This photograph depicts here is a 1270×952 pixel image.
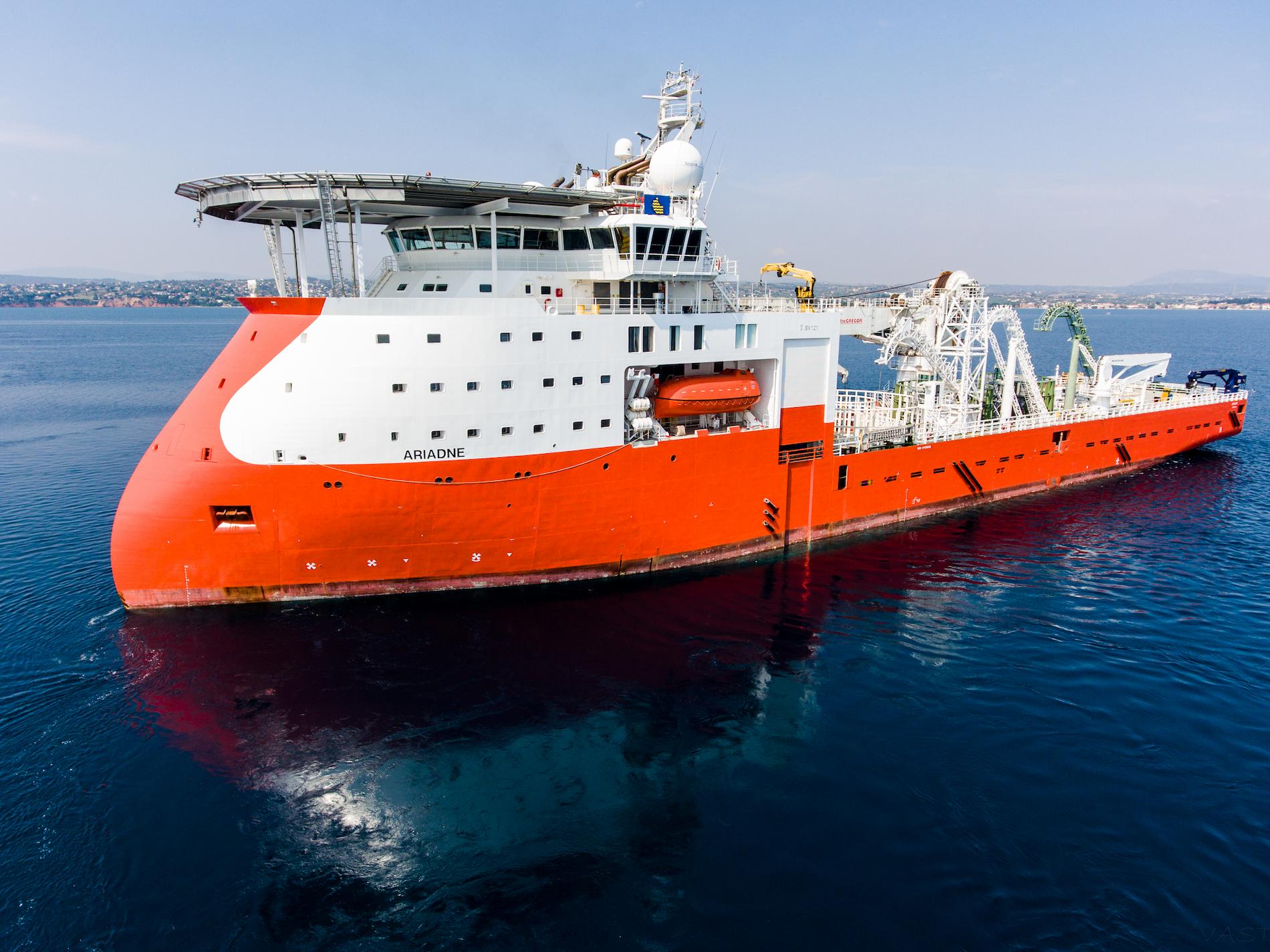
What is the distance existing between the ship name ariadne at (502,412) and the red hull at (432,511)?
59 mm

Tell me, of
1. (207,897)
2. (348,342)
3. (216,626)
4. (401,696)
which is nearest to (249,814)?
(207,897)

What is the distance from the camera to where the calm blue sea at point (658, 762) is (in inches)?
401

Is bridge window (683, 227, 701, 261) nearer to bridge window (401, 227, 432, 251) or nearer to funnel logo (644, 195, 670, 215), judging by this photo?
funnel logo (644, 195, 670, 215)

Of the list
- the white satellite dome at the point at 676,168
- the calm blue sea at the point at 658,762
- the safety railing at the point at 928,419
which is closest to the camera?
the calm blue sea at the point at 658,762

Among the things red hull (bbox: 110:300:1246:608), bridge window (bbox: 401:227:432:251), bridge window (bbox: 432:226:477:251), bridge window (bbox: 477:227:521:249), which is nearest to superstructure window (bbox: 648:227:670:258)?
bridge window (bbox: 477:227:521:249)

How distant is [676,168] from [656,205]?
270 centimetres

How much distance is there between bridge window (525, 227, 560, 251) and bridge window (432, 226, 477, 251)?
1587 mm

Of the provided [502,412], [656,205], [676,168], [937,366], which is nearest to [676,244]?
[656,205]

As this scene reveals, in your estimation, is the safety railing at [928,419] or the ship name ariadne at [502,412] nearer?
the ship name ariadne at [502,412]

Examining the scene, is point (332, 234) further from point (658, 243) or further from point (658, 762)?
point (658, 762)

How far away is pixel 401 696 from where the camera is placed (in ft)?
50.0

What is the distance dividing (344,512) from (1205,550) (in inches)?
1099

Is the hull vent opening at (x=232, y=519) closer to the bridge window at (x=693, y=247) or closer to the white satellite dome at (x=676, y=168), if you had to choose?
the bridge window at (x=693, y=247)

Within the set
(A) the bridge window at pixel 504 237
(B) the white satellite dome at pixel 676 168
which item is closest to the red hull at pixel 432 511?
(A) the bridge window at pixel 504 237
